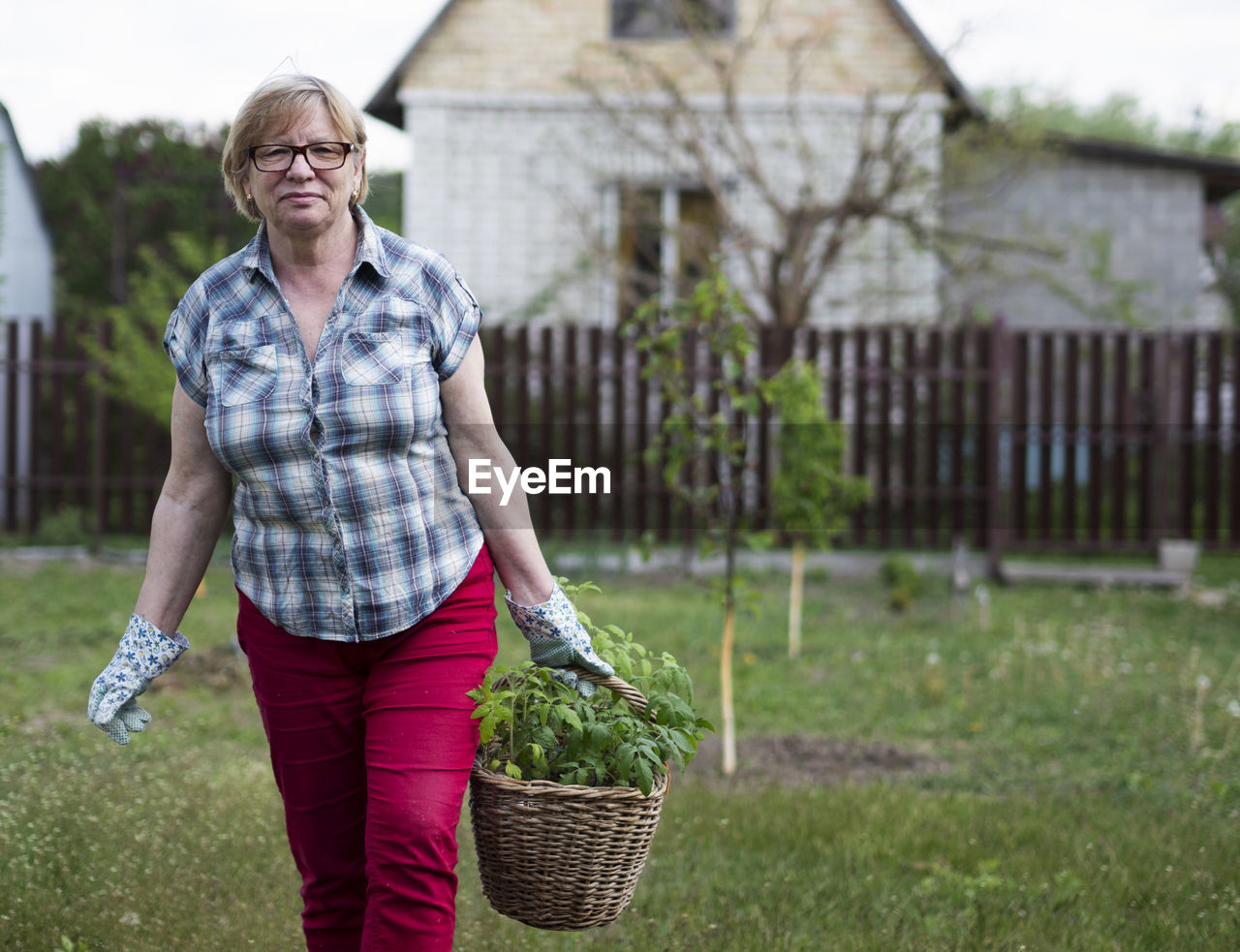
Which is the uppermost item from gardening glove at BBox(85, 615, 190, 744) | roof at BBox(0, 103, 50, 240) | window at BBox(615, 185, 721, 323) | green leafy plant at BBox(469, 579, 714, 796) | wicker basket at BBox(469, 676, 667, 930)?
roof at BBox(0, 103, 50, 240)

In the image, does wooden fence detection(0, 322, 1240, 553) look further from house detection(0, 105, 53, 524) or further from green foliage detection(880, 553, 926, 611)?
green foliage detection(880, 553, 926, 611)

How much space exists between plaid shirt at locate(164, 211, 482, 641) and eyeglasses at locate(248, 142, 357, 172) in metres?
0.15

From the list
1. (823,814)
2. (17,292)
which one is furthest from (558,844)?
(17,292)

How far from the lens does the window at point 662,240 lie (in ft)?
39.7

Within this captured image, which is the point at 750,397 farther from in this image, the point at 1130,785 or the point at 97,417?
the point at 97,417

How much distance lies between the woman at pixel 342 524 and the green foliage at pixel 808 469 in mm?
4412

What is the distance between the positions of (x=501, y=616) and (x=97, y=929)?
4.77 metres

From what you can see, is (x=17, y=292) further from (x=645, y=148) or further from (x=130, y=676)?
(x=130, y=676)

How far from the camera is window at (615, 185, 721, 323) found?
39.7ft

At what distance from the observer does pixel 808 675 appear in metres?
6.63

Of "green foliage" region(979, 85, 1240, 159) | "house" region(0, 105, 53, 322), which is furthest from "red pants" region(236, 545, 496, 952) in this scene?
"green foliage" region(979, 85, 1240, 159)

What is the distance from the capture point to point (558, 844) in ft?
7.83

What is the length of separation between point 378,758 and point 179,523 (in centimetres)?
61

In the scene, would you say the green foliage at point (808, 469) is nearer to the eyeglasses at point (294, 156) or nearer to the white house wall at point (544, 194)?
the eyeglasses at point (294, 156)
